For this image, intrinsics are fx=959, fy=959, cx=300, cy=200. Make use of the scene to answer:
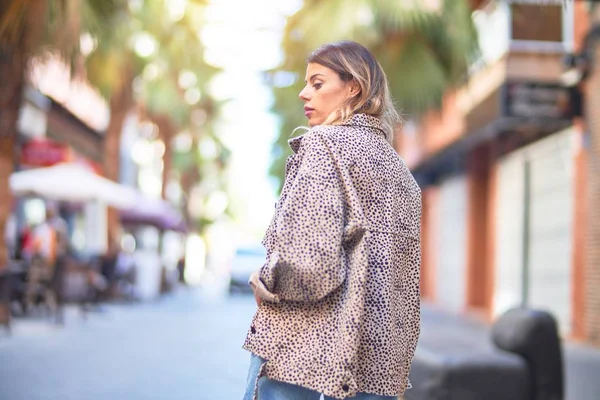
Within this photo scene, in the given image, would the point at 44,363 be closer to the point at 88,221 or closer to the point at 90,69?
the point at 90,69

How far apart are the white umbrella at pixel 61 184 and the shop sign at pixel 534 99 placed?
308 inches

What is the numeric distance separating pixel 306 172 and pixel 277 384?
0.58m

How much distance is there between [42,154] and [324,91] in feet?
56.7

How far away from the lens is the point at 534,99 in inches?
545

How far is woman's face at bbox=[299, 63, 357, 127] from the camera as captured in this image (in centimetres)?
275

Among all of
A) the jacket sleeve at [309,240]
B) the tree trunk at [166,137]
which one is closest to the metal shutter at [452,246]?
the tree trunk at [166,137]

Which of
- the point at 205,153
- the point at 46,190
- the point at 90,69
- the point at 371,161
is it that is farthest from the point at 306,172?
the point at 205,153

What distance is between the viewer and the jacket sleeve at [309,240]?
2.46 meters

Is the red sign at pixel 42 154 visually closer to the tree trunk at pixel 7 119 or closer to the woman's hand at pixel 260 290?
the tree trunk at pixel 7 119

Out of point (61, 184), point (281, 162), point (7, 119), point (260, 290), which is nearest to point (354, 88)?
point (260, 290)

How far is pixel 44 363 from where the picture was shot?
8.63 metres

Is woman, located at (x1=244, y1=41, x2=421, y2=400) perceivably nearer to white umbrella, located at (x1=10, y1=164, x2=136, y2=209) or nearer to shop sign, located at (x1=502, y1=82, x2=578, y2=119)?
shop sign, located at (x1=502, y1=82, x2=578, y2=119)

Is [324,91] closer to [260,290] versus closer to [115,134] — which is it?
[260,290]

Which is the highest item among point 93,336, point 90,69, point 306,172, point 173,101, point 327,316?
point 173,101
